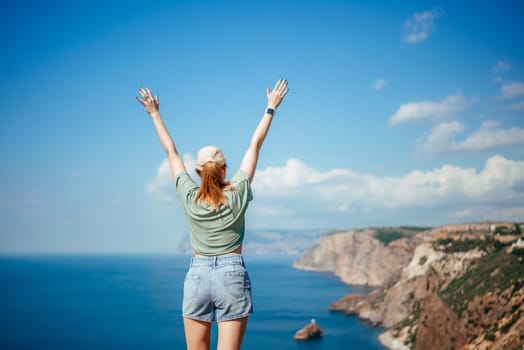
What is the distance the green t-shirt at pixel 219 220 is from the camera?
9.37 ft

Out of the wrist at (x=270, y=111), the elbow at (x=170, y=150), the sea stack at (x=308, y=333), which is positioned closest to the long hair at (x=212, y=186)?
the elbow at (x=170, y=150)

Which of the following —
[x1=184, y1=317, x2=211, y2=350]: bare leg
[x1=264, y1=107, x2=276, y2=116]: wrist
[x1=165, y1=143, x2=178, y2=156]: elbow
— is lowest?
[x1=184, y1=317, x2=211, y2=350]: bare leg

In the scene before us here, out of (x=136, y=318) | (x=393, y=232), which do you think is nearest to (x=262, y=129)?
(x=136, y=318)

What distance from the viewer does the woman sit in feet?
9.22

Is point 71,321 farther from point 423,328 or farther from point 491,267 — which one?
point 491,267

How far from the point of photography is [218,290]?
111 inches

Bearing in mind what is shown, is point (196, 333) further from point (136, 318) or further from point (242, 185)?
point (136, 318)

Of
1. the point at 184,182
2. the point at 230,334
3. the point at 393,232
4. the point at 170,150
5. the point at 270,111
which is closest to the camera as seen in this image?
the point at 230,334

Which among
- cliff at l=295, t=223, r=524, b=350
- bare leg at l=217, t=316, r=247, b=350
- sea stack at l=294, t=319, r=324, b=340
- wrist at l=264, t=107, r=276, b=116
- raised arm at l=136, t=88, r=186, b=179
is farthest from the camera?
sea stack at l=294, t=319, r=324, b=340

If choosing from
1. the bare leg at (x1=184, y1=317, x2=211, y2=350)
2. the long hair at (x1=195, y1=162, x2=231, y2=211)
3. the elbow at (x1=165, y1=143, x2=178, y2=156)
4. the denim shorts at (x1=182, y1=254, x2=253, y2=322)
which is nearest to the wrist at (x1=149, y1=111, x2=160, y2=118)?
the elbow at (x1=165, y1=143, x2=178, y2=156)

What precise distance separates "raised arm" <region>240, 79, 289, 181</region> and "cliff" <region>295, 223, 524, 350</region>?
37.2m

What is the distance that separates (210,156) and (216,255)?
1.94 feet

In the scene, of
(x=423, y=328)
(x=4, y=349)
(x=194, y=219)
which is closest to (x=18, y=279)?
(x=4, y=349)

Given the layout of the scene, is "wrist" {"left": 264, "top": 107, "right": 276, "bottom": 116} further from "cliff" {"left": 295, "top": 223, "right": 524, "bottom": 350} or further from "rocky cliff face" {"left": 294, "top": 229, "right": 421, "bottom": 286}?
"rocky cliff face" {"left": 294, "top": 229, "right": 421, "bottom": 286}
